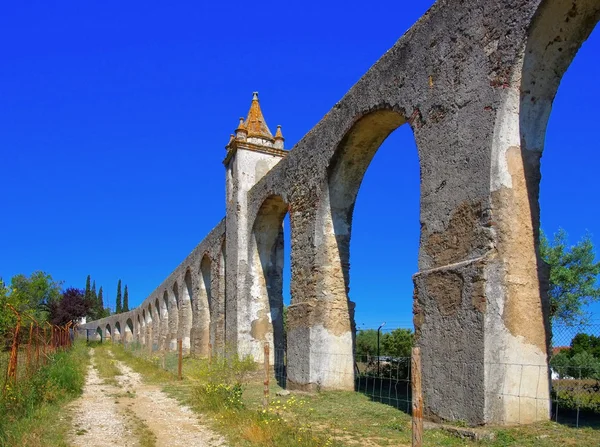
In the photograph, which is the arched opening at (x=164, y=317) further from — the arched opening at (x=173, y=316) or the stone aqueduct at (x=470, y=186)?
the stone aqueduct at (x=470, y=186)

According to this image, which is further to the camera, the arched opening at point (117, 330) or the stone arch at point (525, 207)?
the arched opening at point (117, 330)

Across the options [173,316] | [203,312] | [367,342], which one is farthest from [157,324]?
[367,342]

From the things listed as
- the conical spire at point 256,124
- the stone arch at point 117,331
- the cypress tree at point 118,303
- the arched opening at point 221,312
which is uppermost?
A: the conical spire at point 256,124

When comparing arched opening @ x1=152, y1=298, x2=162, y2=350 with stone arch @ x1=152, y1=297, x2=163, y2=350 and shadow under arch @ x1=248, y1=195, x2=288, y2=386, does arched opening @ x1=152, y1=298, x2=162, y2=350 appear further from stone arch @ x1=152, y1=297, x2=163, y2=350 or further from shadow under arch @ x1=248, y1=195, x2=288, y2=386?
shadow under arch @ x1=248, y1=195, x2=288, y2=386

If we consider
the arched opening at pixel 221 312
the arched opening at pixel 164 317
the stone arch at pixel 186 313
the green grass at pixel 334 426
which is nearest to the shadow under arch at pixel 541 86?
the green grass at pixel 334 426

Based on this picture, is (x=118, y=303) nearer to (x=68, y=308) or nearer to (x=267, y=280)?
(x=68, y=308)

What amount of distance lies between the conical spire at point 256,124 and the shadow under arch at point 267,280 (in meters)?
3.07

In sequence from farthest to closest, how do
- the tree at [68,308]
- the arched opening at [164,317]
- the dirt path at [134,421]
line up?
the tree at [68,308], the arched opening at [164,317], the dirt path at [134,421]

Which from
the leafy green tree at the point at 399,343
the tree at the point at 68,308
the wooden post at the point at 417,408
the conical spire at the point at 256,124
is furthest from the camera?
the tree at the point at 68,308

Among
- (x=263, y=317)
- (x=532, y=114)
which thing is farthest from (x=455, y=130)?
(x=263, y=317)

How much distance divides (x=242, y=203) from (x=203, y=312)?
855 centimetres

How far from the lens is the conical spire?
16.4m

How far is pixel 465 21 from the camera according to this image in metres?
6.84

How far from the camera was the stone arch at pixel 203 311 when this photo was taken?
21.5m
